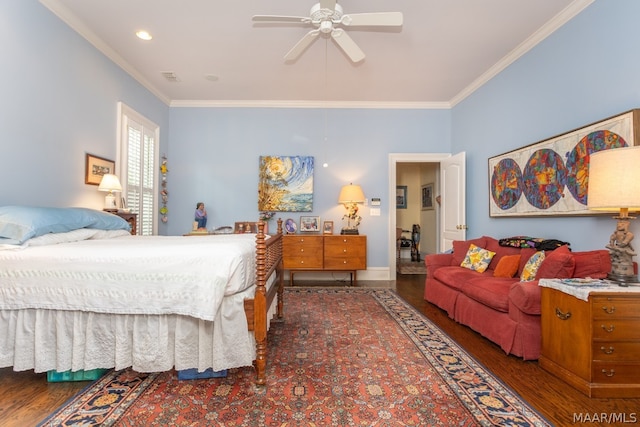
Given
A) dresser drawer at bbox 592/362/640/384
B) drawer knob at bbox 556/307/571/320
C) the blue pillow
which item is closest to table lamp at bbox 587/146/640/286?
drawer knob at bbox 556/307/571/320

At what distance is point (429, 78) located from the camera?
4.20 meters

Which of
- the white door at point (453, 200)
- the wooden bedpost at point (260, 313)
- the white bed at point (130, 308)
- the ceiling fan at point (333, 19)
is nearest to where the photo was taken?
the white bed at point (130, 308)

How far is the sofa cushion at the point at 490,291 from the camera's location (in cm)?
248

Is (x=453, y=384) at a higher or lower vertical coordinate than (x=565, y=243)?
lower

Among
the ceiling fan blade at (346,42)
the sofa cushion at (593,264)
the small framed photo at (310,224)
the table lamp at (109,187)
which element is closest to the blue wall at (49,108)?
the table lamp at (109,187)

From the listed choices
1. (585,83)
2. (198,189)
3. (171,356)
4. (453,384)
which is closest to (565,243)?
(585,83)

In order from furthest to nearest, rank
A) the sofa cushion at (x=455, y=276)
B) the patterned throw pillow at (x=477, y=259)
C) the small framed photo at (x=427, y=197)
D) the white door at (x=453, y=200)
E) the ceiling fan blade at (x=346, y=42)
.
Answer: the small framed photo at (x=427, y=197) < the white door at (x=453, y=200) < the patterned throw pillow at (x=477, y=259) < the sofa cushion at (x=455, y=276) < the ceiling fan blade at (x=346, y=42)

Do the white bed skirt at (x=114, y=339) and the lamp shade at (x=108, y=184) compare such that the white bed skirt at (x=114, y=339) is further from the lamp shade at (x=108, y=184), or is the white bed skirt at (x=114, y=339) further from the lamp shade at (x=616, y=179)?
the lamp shade at (x=616, y=179)

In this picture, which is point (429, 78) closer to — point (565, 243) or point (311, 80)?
point (311, 80)

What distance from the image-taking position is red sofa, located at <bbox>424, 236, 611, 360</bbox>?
2244mm

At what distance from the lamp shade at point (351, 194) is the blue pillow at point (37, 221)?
10.4 ft

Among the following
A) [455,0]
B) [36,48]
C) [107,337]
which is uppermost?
[455,0]

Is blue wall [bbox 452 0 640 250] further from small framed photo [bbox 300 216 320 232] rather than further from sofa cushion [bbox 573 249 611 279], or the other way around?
small framed photo [bbox 300 216 320 232]

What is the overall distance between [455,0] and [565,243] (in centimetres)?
234
